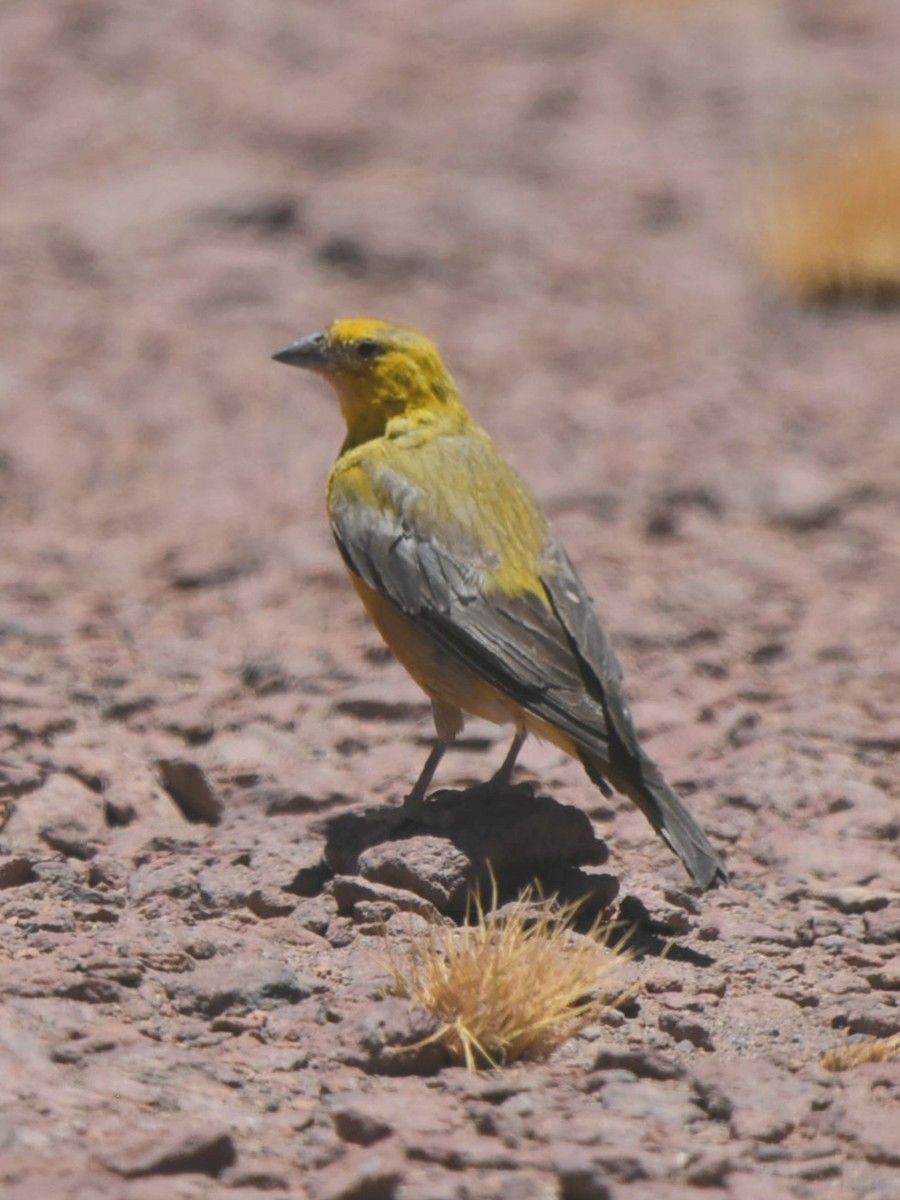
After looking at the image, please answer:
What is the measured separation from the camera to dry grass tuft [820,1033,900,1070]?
459 centimetres

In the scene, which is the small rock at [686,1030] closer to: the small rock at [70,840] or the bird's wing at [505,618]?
the bird's wing at [505,618]

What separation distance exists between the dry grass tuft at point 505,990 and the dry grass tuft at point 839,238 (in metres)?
6.88

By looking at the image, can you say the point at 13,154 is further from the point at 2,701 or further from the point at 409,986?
the point at 409,986

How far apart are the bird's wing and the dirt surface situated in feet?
1.07

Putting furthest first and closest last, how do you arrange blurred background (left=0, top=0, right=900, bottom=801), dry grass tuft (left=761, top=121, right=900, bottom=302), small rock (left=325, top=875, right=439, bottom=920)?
dry grass tuft (left=761, top=121, right=900, bottom=302), blurred background (left=0, top=0, right=900, bottom=801), small rock (left=325, top=875, right=439, bottom=920)

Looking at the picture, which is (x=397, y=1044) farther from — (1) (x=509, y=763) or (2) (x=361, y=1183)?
(1) (x=509, y=763)

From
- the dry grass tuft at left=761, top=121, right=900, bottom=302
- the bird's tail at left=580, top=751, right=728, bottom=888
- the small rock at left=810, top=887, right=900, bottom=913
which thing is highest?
the dry grass tuft at left=761, top=121, right=900, bottom=302

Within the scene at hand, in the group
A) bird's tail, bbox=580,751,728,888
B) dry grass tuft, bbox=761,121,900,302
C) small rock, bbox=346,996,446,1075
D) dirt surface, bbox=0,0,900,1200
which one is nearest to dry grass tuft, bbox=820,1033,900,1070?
dirt surface, bbox=0,0,900,1200

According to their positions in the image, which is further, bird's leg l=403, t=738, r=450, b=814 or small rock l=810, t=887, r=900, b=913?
bird's leg l=403, t=738, r=450, b=814

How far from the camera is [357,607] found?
8.39m

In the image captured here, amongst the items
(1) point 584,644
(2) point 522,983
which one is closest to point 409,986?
(2) point 522,983

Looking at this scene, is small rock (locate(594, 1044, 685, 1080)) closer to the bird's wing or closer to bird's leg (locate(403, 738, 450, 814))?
the bird's wing

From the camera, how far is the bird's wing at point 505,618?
5777mm

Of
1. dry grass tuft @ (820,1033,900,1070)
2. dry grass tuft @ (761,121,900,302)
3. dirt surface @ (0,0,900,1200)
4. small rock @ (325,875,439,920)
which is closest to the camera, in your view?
dirt surface @ (0,0,900,1200)
